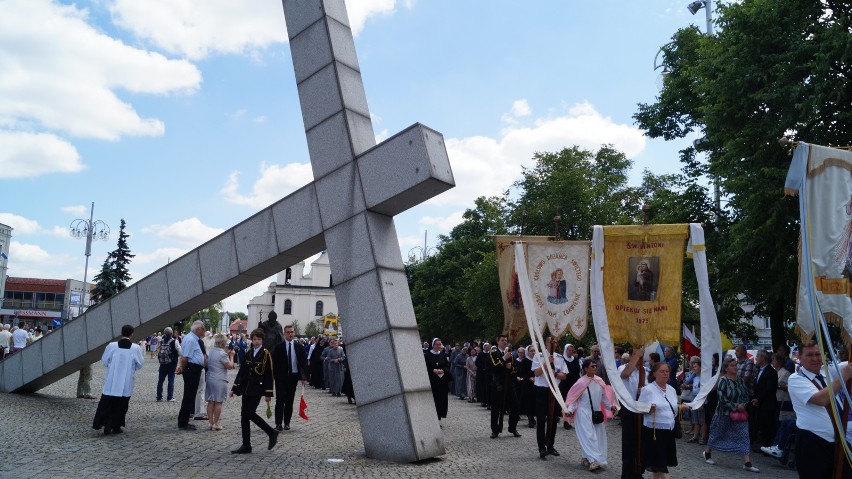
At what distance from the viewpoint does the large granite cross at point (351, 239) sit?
1006cm

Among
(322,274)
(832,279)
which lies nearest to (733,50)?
(832,279)

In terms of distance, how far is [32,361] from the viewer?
53.7 ft

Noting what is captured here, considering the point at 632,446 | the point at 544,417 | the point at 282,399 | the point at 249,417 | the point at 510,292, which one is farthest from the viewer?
the point at 510,292

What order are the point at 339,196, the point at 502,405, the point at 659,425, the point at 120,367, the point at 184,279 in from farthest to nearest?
the point at 502,405, the point at 184,279, the point at 120,367, the point at 339,196, the point at 659,425

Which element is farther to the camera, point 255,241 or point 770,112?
point 770,112

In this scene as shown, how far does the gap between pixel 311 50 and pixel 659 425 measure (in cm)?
782

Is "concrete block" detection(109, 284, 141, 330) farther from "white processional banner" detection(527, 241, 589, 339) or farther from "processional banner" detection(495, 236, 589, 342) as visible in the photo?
"white processional banner" detection(527, 241, 589, 339)

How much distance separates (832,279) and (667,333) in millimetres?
2751

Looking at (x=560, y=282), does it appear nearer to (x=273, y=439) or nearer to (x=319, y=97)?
(x=319, y=97)

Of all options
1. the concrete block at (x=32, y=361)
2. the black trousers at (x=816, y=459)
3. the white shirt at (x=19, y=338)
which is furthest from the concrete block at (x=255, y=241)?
the white shirt at (x=19, y=338)

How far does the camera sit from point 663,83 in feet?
88.9

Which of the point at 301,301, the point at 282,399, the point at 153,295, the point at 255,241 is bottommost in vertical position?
the point at 282,399

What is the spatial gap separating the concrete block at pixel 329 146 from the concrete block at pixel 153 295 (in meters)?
4.07

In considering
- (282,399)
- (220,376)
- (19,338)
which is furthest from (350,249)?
(19,338)
